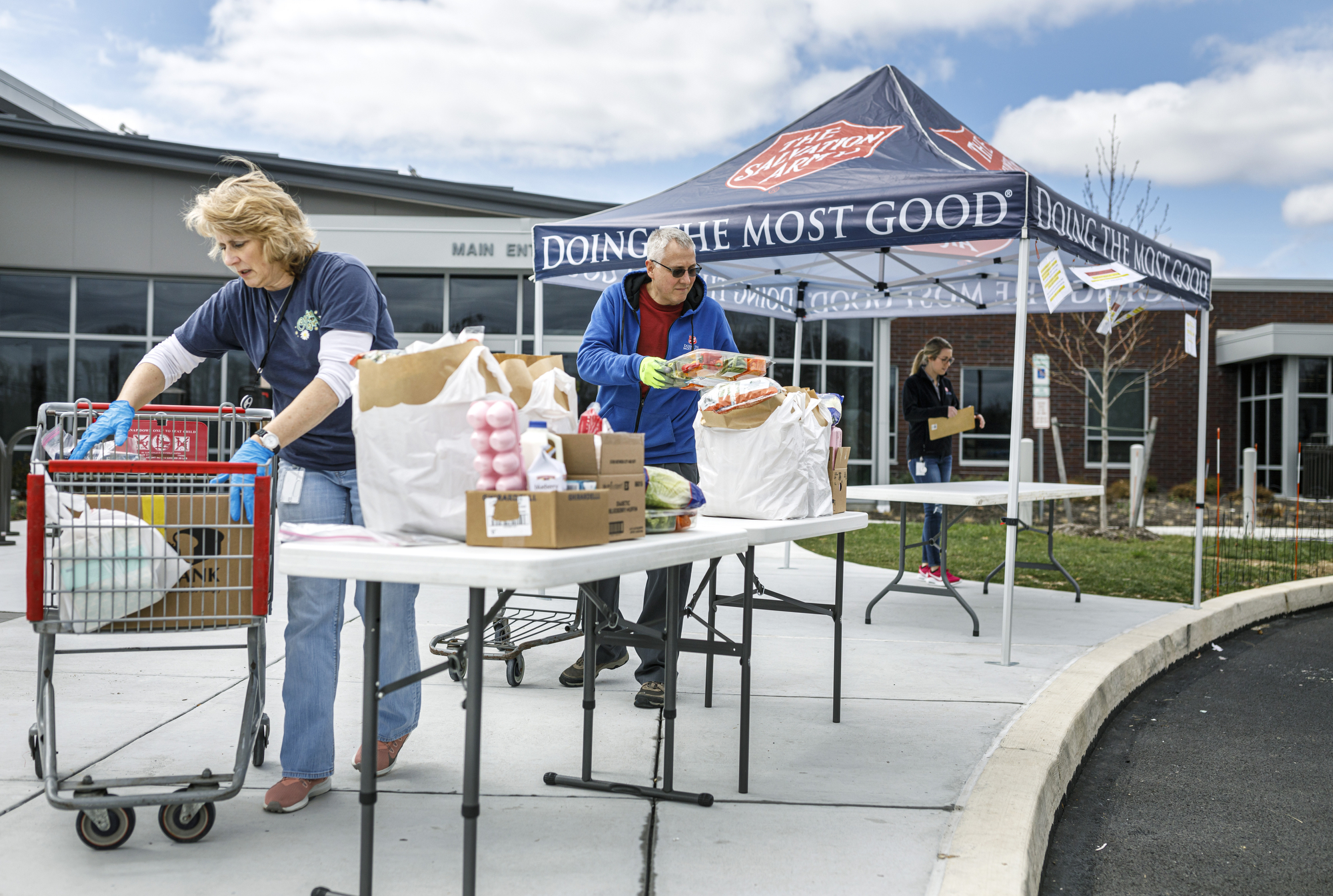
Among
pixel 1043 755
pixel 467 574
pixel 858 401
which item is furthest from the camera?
pixel 858 401

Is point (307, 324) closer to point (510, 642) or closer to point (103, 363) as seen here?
point (510, 642)

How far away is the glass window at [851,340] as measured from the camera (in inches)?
693

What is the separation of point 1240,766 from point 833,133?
425 centimetres

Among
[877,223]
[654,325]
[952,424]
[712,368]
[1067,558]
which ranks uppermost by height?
[877,223]

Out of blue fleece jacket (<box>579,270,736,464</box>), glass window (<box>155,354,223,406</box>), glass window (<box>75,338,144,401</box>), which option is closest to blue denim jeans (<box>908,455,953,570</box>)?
blue fleece jacket (<box>579,270,736,464</box>)

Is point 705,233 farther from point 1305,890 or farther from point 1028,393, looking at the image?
point 1028,393

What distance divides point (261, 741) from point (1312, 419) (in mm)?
21669

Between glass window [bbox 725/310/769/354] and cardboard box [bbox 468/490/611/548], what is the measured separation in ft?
48.7

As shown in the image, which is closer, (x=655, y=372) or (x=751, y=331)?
(x=655, y=372)

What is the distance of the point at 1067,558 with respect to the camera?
1035cm

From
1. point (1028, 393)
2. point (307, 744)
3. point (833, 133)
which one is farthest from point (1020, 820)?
point (1028, 393)

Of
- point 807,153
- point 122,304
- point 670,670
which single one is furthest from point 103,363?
point 670,670

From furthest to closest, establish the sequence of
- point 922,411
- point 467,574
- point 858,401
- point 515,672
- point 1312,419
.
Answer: point 1312,419
point 858,401
point 922,411
point 515,672
point 467,574

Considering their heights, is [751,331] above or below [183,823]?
above
